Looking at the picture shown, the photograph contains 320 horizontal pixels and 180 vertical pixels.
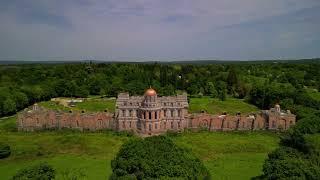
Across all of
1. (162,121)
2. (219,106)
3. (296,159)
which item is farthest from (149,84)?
(296,159)

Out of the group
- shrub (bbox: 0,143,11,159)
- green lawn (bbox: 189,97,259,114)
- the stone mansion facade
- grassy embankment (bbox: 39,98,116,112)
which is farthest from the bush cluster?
grassy embankment (bbox: 39,98,116,112)

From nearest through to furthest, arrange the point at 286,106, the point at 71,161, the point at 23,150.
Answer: the point at 71,161 < the point at 23,150 < the point at 286,106

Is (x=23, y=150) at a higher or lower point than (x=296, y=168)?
lower

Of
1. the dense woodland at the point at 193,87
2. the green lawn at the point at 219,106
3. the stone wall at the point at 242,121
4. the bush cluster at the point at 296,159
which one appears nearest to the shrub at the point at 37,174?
the dense woodland at the point at 193,87

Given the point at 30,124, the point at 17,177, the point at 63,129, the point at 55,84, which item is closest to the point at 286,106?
the point at 63,129

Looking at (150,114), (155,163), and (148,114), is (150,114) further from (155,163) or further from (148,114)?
(155,163)

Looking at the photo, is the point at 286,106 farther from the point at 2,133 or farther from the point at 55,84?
A: the point at 55,84
